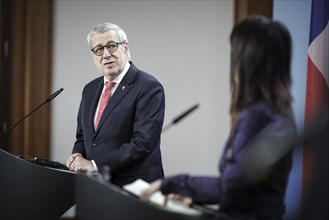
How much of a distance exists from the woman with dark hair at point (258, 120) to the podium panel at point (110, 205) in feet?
0.35

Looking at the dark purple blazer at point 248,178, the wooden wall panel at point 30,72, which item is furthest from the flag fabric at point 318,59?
the wooden wall panel at point 30,72

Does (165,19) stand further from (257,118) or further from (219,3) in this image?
(257,118)

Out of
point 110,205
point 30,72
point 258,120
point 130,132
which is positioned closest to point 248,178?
point 258,120

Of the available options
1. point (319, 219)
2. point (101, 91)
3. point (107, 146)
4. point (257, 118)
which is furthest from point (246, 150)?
point (101, 91)

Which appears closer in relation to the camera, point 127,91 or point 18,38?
point 127,91

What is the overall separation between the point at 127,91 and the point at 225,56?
1875 millimetres

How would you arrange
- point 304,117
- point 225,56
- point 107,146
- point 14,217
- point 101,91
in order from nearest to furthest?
point 14,217 < point 107,146 < point 101,91 < point 304,117 < point 225,56

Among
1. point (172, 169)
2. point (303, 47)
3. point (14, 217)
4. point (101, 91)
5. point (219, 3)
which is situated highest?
point (219, 3)

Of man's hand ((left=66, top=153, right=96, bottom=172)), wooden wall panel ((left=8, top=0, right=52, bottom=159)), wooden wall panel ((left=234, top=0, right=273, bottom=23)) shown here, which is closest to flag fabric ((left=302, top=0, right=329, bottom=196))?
wooden wall panel ((left=234, top=0, right=273, bottom=23))

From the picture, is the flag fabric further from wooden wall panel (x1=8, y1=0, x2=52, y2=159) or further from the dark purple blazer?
wooden wall panel (x1=8, y1=0, x2=52, y2=159)

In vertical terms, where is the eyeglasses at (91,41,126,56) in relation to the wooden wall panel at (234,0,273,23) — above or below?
below

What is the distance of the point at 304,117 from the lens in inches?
148

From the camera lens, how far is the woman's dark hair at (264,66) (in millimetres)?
1864

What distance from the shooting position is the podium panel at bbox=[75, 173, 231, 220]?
5.78ft
